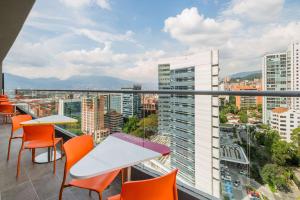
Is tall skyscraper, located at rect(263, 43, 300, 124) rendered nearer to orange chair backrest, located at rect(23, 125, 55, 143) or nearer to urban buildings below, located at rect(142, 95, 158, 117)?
urban buildings below, located at rect(142, 95, 158, 117)

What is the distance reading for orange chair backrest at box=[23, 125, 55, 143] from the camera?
Result: 2.90 meters

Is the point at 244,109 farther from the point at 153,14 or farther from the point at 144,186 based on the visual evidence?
the point at 153,14

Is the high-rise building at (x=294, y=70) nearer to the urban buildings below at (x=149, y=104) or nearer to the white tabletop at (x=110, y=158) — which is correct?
the white tabletop at (x=110, y=158)

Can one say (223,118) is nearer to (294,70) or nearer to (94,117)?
(294,70)

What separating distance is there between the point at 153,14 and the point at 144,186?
2087 cm

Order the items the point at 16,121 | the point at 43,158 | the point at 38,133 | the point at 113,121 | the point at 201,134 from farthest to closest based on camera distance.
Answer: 1. the point at 43,158
2. the point at 16,121
3. the point at 113,121
4. the point at 38,133
5. the point at 201,134

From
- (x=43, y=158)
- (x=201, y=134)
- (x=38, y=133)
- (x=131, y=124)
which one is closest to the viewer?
(x=201, y=134)

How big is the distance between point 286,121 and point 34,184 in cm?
286

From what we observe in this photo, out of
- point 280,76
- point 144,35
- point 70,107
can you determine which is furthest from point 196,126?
point 144,35

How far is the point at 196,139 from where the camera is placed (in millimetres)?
1952

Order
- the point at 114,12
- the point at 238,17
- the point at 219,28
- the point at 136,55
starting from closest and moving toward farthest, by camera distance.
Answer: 1. the point at 114,12
2. the point at 238,17
3. the point at 219,28
4. the point at 136,55

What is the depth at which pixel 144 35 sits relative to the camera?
20500 mm

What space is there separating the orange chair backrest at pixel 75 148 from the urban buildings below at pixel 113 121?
1.05 meters

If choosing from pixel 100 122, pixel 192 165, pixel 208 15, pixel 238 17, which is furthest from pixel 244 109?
pixel 208 15
